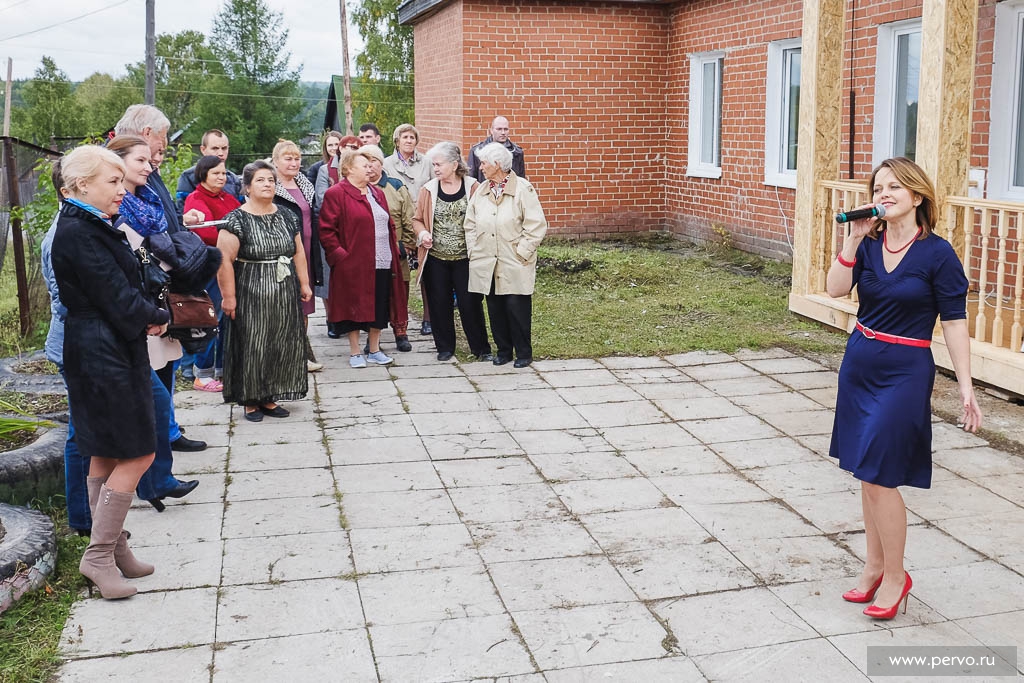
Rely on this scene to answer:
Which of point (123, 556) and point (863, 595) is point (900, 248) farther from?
point (123, 556)

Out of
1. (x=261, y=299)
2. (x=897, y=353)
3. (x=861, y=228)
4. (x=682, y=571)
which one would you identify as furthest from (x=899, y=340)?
(x=261, y=299)

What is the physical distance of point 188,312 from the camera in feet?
17.0

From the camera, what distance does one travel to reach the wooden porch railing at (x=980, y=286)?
7066 mm

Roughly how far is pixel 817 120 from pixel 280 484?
5.97 meters

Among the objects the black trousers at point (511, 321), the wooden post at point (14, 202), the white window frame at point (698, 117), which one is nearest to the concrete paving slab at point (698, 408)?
the black trousers at point (511, 321)

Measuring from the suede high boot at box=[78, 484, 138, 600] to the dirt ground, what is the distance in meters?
4.74

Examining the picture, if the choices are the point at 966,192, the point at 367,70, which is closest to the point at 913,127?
the point at 966,192

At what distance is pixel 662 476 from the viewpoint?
18.9ft

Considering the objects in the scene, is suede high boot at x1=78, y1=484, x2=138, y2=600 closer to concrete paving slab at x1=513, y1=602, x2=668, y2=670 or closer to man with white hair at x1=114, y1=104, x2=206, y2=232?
concrete paving slab at x1=513, y1=602, x2=668, y2=670

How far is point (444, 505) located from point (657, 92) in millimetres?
11455

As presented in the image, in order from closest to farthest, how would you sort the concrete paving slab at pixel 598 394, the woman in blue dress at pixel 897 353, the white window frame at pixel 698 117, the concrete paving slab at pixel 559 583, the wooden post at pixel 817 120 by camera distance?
the woman in blue dress at pixel 897 353 → the concrete paving slab at pixel 559 583 → the concrete paving slab at pixel 598 394 → the wooden post at pixel 817 120 → the white window frame at pixel 698 117

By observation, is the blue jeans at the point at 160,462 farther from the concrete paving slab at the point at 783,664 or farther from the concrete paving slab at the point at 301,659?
the concrete paving slab at the point at 783,664

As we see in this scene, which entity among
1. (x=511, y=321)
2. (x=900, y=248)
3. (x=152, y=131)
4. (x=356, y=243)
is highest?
(x=152, y=131)

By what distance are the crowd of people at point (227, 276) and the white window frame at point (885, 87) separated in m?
3.71
